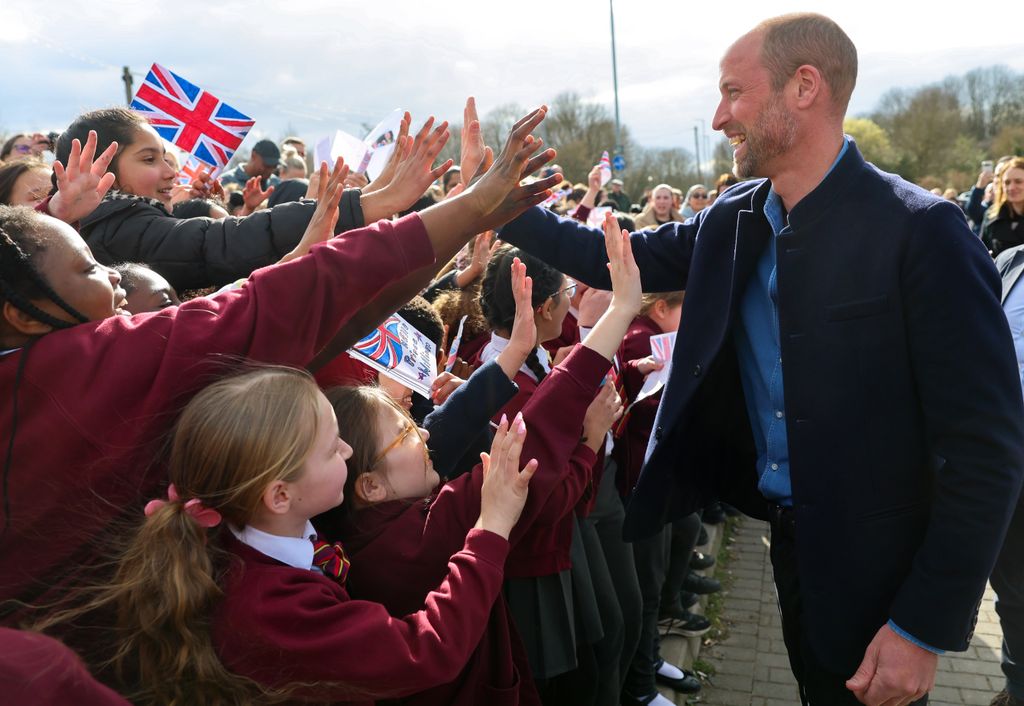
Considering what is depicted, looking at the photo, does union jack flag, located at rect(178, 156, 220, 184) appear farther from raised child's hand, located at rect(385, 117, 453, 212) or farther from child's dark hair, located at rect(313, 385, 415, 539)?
child's dark hair, located at rect(313, 385, 415, 539)

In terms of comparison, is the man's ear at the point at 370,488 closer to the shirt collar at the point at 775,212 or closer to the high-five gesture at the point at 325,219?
the high-five gesture at the point at 325,219

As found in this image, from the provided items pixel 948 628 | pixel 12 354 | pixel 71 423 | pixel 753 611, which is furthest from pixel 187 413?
pixel 753 611

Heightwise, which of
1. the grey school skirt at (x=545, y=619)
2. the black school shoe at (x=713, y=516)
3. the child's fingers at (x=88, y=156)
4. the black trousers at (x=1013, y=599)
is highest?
the child's fingers at (x=88, y=156)

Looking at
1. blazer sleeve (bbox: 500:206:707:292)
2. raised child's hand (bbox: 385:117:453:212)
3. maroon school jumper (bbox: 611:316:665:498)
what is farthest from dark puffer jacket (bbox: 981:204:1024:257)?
raised child's hand (bbox: 385:117:453:212)

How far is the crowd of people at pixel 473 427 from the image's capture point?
1508mm

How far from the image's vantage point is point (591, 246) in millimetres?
2695

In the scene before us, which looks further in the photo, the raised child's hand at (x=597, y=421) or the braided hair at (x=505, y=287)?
the braided hair at (x=505, y=287)

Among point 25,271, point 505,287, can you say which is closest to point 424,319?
point 505,287

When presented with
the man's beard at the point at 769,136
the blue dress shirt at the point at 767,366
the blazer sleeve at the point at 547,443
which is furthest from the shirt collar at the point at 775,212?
the blazer sleeve at the point at 547,443

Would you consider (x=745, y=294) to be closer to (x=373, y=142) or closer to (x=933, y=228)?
(x=933, y=228)

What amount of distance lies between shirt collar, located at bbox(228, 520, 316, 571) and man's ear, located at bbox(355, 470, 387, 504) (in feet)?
1.16

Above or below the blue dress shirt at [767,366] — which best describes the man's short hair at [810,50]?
above

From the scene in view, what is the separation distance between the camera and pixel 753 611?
195 inches

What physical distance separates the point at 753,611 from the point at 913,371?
3236mm
